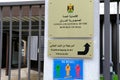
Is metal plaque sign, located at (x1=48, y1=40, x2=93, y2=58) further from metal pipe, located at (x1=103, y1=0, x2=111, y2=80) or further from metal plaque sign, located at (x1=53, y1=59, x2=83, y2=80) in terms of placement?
metal pipe, located at (x1=103, y1=0, x2=111, y2=80)

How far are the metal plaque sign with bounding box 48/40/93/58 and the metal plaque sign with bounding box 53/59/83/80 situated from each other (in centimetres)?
6

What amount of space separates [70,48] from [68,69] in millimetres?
195

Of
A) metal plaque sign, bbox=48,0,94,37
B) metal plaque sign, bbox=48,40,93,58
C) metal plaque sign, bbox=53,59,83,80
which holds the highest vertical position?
metal plaque sign, bbox=48,0,94,37

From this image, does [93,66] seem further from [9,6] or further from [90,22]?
[9,6]

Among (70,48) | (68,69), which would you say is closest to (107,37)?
(70,48)

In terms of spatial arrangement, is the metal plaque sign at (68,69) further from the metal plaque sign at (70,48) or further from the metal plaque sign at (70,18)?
the metal plaque sign at (70,18)

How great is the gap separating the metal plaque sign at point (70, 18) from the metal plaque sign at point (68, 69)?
25 centimetres

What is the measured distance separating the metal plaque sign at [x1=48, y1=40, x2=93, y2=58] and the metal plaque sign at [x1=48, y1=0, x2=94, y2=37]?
0.21ft

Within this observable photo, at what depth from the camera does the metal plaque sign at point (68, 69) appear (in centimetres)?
273

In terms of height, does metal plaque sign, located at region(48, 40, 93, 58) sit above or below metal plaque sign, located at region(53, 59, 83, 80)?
above

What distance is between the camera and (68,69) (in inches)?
108

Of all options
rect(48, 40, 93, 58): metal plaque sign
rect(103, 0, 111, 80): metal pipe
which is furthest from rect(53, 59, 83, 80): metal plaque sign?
rect(103, 0, 111, 80): metal pipe

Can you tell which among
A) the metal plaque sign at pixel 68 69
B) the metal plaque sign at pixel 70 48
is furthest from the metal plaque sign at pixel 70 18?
the metal plaque sign at pixel 68 69

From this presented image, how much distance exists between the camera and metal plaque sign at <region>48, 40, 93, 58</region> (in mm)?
2711
